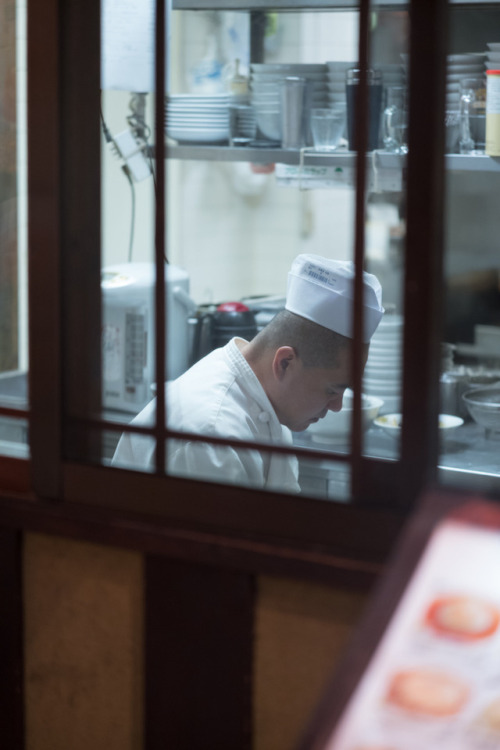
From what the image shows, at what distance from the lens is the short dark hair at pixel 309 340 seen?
8.46ft

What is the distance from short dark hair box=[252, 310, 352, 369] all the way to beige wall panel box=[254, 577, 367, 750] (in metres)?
1.21

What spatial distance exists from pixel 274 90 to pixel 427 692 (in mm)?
2295

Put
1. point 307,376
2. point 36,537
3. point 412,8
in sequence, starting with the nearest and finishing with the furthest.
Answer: point 412,8
point 36,537
point 307,376

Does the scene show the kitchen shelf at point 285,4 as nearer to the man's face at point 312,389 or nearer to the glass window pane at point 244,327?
the glass window pane at point 244,327

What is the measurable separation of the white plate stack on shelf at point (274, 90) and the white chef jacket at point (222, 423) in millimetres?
685

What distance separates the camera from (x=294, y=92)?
114 inches

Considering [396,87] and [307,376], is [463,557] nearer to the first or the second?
[307,376]

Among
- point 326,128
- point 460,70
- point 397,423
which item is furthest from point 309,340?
point 460,70

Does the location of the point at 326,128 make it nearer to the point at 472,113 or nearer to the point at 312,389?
the point at 472,113

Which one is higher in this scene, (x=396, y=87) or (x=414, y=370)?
(x=396, y=87)

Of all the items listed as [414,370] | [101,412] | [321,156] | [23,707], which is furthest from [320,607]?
[321,156]

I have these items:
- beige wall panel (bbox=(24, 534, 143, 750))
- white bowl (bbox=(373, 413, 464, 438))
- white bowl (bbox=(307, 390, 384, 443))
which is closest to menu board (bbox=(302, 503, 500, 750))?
beige wall panel (bbox=(24, 534, 143, 750))

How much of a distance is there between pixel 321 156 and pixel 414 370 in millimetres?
1565

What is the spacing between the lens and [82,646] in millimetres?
1601
